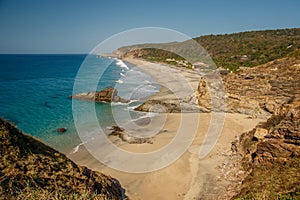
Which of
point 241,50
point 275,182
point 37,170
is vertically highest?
point 241,50

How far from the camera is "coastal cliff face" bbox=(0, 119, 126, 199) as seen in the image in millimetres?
5094

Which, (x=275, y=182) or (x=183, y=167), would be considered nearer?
(x=275, y=182)

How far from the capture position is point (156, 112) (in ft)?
74.5

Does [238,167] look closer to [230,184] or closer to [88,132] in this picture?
[230,184]

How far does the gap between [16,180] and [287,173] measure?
7408mm

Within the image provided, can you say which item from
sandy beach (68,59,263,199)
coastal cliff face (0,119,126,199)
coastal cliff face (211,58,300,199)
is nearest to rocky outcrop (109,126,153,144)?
sandy beach (68,59,263,199)

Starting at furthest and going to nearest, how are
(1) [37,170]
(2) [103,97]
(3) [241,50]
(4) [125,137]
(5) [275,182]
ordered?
(3) [241,50]
(2) [103,97]
(4) [125,137]
(5) [275,182]
(1) [37,170]

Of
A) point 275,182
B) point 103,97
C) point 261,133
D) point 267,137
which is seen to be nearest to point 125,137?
point 261,133

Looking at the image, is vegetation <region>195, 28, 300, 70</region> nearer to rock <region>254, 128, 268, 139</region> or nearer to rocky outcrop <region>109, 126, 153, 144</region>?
rocky outcrop <region>109, 126, 153, 144</region>

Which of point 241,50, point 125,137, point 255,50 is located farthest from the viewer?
point 241,50

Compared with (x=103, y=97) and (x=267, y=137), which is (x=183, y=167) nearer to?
(x=267, y=137)

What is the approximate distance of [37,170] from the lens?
5.75 meters

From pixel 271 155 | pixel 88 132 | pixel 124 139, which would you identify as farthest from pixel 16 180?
pixel 88 132

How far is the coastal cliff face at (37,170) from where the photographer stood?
201 inches
